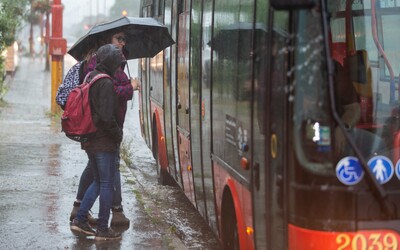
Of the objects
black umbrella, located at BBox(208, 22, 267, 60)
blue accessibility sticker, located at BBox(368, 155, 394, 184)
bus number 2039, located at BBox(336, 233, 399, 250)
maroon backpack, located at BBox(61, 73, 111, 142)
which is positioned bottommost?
bus number 2039, located at BBox(336, 233, 399, 250)

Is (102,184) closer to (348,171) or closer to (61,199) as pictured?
(61,199)

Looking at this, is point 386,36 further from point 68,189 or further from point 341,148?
point 68,189

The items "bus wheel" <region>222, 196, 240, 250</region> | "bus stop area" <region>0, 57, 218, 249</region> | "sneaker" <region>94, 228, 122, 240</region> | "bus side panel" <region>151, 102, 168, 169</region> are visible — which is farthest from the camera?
"bus side panel" <region>151, 102, 168, 169</region>

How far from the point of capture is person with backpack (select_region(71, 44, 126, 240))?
7.26 meters

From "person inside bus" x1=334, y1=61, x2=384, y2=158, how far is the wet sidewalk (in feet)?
9.43

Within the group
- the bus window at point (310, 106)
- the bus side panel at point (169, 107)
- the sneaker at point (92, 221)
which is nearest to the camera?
the bus window at point (310, 106)

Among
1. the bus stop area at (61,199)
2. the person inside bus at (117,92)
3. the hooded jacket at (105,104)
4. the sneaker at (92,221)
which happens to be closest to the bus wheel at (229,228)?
the bus stop area at (61,199)

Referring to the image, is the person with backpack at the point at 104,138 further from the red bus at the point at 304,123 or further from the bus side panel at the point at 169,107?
the bus side panel at the point at 169,107

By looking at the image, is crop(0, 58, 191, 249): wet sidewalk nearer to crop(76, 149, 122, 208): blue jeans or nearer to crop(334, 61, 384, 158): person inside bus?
crop(76, 149, 122, 208): blue jeans

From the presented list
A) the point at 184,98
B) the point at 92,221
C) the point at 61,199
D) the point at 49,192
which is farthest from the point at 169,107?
the point at 92,221

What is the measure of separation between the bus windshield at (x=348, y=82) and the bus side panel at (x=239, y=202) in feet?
3.10

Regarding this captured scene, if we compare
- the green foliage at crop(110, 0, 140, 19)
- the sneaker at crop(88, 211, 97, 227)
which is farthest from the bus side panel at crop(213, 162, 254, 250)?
the green foliage at crop(110, 0, 140, 19)

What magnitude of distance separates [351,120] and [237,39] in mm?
1247

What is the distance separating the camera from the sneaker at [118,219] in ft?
27.6
